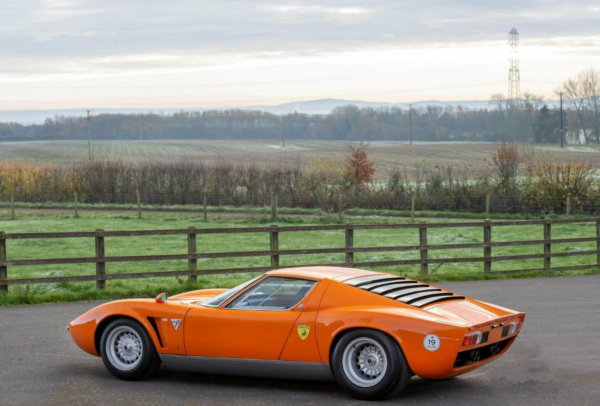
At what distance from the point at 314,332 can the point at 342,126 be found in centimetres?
16484

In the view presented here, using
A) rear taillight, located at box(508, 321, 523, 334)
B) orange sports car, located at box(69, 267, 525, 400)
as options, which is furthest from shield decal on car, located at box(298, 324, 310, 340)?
rear taillight, located at box(508, 321, 523, 334)

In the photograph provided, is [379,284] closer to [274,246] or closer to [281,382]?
[281,382]

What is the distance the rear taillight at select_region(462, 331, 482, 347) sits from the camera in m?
6.54

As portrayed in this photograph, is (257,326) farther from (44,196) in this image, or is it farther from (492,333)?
(44,196)

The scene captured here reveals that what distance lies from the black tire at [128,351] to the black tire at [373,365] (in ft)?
6.16

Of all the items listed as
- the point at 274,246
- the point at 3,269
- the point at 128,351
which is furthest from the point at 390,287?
the point at 3,269

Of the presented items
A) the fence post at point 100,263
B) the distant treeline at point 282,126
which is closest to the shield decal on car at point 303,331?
the fence post at point 100,263

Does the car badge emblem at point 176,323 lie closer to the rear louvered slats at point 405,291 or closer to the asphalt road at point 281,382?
the asphalt road at point 281,382

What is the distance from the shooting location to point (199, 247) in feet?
82.7

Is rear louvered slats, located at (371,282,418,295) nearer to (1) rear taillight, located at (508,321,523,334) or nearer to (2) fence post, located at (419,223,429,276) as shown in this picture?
(1) rear taillight, located at (508,321,523,334)

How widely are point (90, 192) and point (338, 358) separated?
44.3 metres

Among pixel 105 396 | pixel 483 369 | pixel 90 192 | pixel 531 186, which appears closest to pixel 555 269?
pixel 483 369

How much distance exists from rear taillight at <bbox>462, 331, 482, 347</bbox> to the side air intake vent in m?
0.58

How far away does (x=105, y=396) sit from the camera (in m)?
6.97
